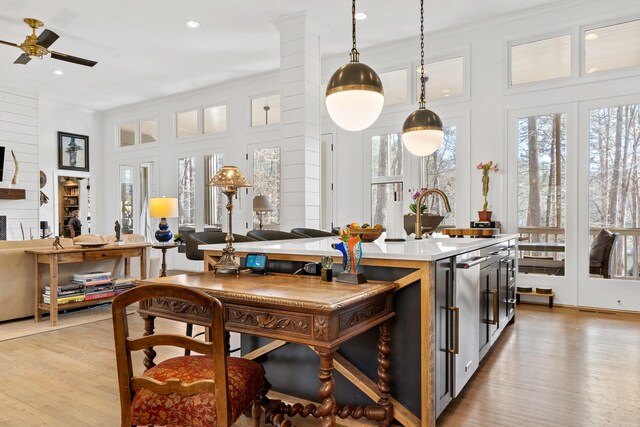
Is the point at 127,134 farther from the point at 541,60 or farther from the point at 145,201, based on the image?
the point at 541,60

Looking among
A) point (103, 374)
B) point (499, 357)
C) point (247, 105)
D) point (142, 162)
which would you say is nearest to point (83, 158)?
point (142, 162)

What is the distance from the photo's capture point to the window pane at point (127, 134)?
9.49 metres

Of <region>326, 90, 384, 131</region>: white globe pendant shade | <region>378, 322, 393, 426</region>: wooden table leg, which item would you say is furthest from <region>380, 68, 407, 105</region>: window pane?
<region>378, 322, 393, 426</region>: wooden table leg

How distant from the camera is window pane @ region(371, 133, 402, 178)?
610cm

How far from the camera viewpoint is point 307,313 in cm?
155

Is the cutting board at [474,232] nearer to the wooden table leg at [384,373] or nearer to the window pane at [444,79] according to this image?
the wooden table leg at [384,373]

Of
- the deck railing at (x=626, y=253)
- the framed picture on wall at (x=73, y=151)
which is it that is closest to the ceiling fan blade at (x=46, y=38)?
the framed picture on wall at (x=73, y=151)

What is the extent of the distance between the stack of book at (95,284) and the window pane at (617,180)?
5.43 meters

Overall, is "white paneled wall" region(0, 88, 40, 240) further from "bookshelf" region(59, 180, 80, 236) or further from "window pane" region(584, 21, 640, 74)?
"window pane" region(584, 21, 640, 74)

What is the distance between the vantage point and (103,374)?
2891 millimetres

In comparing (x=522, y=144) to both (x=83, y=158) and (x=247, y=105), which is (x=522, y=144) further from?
(x=83, y=158)

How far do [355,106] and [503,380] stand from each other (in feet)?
6.45

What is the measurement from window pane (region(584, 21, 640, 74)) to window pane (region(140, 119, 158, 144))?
7705 millimetres

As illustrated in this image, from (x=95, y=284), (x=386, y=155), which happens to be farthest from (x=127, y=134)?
(x=386, y=155)
